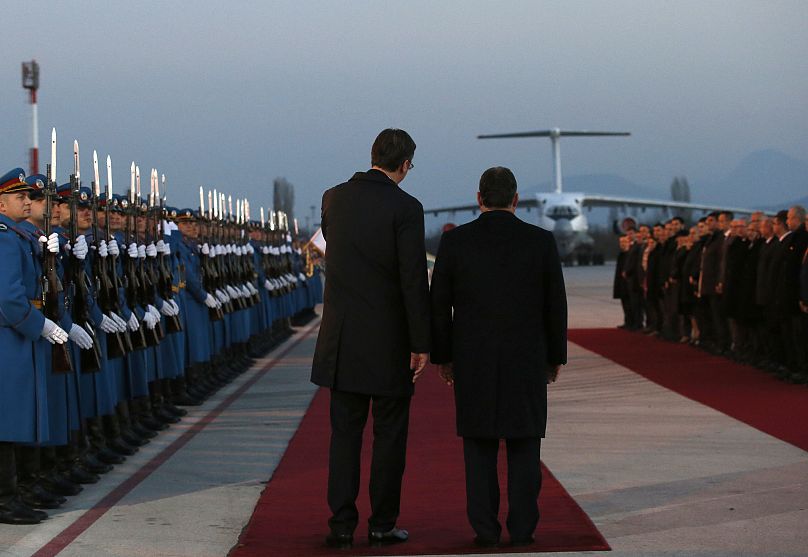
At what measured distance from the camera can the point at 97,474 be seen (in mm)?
8867

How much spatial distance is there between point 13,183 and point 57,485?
176 cm

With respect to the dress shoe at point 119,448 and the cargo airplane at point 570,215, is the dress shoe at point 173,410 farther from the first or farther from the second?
the cargo airplane at point 570,215

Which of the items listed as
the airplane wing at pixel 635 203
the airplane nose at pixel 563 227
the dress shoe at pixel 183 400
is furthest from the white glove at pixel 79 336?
the airplane wing at pixel 635 203

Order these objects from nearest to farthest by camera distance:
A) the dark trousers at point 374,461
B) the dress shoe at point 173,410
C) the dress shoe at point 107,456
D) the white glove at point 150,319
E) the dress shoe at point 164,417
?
the dark trousers at point 374,461
the dress shoe at point 107,456
the white glove at point 150,319
the dress shoe at point 164,417
the dress shoe at point 173,410

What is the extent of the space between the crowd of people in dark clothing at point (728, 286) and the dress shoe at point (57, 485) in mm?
7545

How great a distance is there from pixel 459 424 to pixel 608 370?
10.2m

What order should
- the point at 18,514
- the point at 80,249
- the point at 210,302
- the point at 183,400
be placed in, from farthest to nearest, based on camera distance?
the point at 210,302
the point at 183,400
the point at 80,249
the point at 18,514

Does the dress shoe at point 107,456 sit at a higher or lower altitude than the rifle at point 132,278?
lower

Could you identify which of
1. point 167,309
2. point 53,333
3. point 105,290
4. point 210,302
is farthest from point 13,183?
point 210,302

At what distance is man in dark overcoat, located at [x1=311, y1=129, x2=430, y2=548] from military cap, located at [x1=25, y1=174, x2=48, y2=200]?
1.91 meters

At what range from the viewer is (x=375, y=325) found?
645cm

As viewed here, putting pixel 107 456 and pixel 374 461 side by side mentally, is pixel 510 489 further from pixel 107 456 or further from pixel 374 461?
pixel 107 456

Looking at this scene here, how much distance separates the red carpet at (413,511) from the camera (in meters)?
6.44

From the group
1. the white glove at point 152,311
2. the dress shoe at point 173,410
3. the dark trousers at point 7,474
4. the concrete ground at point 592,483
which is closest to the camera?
the concrete ground at point 592,483
